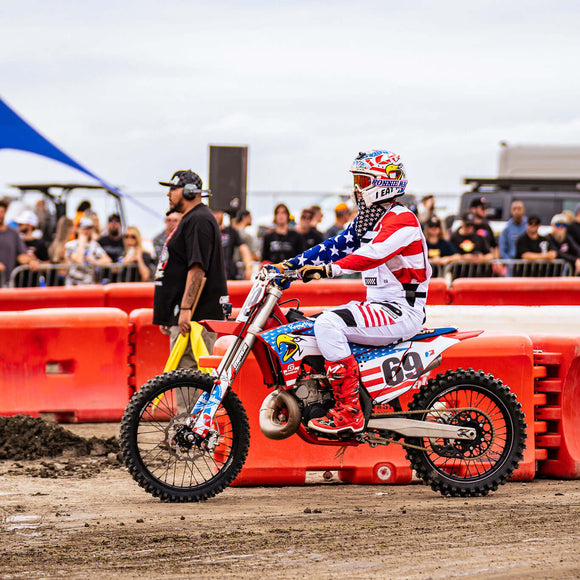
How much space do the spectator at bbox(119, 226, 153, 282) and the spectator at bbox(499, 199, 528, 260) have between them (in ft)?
20.3

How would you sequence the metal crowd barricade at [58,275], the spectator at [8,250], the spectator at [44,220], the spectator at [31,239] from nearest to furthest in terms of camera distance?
the spectator at [8,250], the metal crowd barricade at [58,275], the spectator at [31,239], the spectator at [44,220]

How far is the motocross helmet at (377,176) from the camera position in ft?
22.9

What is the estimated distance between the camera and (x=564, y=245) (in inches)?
735

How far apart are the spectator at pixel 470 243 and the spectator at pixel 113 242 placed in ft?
18.0

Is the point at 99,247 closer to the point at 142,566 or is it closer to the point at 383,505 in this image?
the point at 383,505

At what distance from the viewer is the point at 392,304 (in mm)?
6855

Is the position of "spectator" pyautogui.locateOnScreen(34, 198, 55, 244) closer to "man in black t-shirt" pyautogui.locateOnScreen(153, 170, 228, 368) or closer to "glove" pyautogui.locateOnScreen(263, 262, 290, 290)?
"man in black t-shirt" pyautogui.locateOnScreen(153, 170, 228, 368)

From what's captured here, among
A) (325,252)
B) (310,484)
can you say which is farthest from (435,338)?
(310,484)

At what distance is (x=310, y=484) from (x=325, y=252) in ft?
5.41

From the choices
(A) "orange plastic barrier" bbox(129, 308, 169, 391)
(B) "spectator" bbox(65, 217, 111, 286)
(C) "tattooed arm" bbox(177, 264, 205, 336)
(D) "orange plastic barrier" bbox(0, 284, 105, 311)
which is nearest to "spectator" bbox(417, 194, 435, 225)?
(B) "spectator" bbox(65, 217, 111, 286)

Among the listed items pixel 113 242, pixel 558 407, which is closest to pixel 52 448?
pixel 558 407

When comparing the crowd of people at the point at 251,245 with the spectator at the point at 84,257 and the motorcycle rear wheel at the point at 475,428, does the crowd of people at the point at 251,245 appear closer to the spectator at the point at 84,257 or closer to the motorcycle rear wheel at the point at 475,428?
the spectator at the point at 84,257

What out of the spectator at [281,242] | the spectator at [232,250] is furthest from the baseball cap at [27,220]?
the spectator at [281,242]

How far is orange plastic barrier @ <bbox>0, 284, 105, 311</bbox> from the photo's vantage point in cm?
1330
